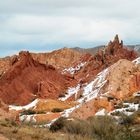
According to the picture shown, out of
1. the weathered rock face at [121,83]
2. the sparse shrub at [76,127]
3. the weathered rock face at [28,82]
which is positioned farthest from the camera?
the weathered rock face at [28,82]

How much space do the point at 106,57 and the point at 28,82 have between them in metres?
14.7

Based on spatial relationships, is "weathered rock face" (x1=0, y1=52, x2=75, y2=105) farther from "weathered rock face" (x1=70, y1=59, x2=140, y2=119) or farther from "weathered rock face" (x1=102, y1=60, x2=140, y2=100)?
"weathered rock face" (x1=102, y1=60, x2=140, y2=100)

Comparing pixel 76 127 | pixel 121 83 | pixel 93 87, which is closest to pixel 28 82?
pixel 93 87

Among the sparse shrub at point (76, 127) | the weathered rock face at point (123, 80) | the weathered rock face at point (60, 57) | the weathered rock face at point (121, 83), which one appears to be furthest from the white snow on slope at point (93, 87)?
the weathered rock face at point (60, 57)

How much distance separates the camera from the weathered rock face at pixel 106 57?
263ft

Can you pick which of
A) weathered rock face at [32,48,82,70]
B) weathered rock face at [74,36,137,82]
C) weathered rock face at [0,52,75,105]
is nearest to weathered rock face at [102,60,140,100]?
weathered rock face at [0,52,75,105]

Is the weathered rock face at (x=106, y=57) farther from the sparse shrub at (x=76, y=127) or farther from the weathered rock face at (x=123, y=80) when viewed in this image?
the sparse shrub at (x=76, y=127)

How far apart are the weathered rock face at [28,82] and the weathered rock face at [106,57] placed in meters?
4.41

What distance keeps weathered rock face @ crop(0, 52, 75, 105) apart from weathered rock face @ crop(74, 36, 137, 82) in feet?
14.5

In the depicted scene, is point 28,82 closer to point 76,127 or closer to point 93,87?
point 93,87

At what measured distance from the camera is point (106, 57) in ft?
269

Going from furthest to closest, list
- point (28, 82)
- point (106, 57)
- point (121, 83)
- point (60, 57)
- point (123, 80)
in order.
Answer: point (60, 57)
point (106, 57)
point (28, 82)
point (123, 80)
point (121, 83)

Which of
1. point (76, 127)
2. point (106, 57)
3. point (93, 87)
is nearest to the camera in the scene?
point (76, 127)

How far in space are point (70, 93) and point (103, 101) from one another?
83.5ft
